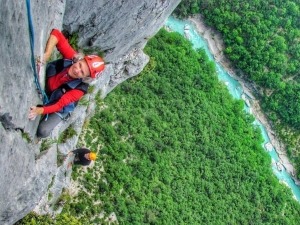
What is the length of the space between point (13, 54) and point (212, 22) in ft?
113

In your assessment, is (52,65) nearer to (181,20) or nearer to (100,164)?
(100,164)

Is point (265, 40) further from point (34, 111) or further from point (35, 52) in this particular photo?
point (35, 52)

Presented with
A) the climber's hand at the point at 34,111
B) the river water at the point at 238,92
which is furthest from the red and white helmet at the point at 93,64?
the river water at the point at 238,92

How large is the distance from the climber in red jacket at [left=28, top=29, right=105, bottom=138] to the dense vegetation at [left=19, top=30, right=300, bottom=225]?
1293cm

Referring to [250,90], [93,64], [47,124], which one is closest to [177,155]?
[250,90]

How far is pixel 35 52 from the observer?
34.4ft

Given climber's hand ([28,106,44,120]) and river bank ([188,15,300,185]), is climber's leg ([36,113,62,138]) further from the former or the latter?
river bank ([188,15,300,185])

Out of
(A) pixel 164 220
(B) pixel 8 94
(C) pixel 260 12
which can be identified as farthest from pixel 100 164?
(C) pixel 260 12

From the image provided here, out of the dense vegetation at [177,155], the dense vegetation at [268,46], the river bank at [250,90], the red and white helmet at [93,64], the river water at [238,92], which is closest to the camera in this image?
the red and white helmet at [93,64]

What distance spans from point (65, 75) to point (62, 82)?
0.19 metres

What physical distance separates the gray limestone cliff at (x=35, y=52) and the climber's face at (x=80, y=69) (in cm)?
96

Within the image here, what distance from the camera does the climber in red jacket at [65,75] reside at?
33.2 feet

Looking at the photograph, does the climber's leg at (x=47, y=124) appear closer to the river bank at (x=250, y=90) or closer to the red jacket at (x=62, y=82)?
the red jacket at (x=62, y=82)

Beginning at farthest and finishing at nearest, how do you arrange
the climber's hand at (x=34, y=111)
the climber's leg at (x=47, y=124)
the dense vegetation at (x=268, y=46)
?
the dense vegetation at (x=268, y=46) → the climber's leg at (x=47, y=124) → the climber's hand at (x=34, y=111)
